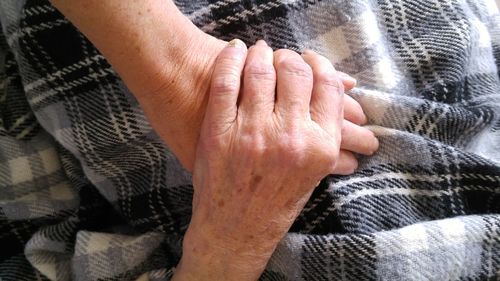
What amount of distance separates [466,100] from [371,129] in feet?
0.55

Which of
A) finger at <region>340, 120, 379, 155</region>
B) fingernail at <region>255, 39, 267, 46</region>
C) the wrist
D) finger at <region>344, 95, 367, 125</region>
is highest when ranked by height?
fingernail at <region>255, 39, 267, 46</region>

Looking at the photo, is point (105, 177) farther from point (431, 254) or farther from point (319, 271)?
point (431, 254)

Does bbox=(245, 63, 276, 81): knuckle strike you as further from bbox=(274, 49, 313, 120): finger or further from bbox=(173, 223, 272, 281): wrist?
bbox=(173, 223, 272, 281): wrist

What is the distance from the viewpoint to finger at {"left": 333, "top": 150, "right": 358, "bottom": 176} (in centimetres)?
67

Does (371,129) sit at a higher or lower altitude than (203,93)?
lower

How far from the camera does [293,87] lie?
623 mm

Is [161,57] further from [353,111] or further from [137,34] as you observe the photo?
[353,111]

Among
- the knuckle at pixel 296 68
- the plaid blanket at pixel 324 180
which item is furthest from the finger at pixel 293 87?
the plaid blanket at pixel 324 180

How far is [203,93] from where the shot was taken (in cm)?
64

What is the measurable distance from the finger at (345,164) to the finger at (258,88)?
14cm

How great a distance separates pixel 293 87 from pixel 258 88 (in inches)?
1.8

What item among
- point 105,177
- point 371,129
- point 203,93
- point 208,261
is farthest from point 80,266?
point 371,129

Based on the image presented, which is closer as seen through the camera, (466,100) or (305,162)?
(305,162)

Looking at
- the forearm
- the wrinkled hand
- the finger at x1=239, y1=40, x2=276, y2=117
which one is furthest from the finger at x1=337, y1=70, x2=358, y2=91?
the forearm
